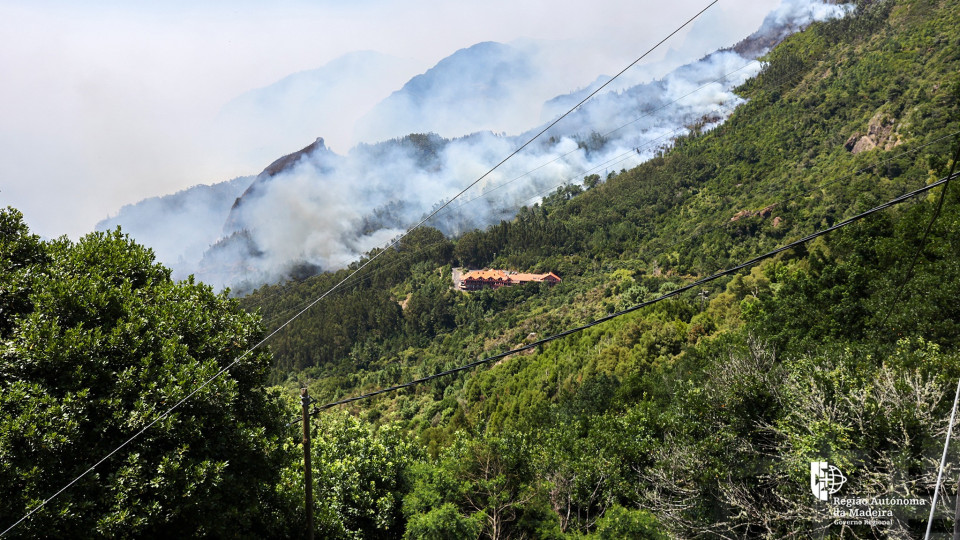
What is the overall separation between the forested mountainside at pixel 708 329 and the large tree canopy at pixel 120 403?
14.2ft

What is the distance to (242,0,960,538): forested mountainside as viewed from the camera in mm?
12617

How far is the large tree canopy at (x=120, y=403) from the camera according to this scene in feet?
24.7

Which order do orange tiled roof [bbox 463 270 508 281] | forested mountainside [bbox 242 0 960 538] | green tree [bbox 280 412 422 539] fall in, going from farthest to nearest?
orange tiled roof [bbox 463 270 508 281] → green tree [bbox 280 412 422 539] → forested mountainside [bbox 242 0 960 538]

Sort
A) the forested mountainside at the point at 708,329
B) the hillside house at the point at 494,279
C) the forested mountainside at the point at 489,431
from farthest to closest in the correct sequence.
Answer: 1. the hillside house at the point at 494,279
2. the forested mountainside at the point at 708,329
3. the forested mountainside at the point at 489,431

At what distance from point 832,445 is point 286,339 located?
424ft

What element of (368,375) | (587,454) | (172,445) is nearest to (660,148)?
(368,375)

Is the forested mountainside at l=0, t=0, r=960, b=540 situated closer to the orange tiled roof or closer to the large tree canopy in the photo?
the large tree canopy

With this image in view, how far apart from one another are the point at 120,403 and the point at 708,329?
4559 cm

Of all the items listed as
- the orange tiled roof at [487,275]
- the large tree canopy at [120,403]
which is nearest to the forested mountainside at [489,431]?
the large tree canopy at [120,403]

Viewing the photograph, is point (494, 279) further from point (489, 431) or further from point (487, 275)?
point (489, 431)

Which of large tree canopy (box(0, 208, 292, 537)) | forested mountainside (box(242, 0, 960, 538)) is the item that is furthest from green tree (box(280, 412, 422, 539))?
large tree canopy (box(0, 208, 292, 537))

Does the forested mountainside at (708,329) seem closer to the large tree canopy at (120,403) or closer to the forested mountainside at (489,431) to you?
the forested mountainside at (489,431)

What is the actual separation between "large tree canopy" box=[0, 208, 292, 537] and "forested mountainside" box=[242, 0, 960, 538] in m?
4.32

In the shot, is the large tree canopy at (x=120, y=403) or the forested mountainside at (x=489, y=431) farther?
the forested mountainside at (x=489, y=431)
